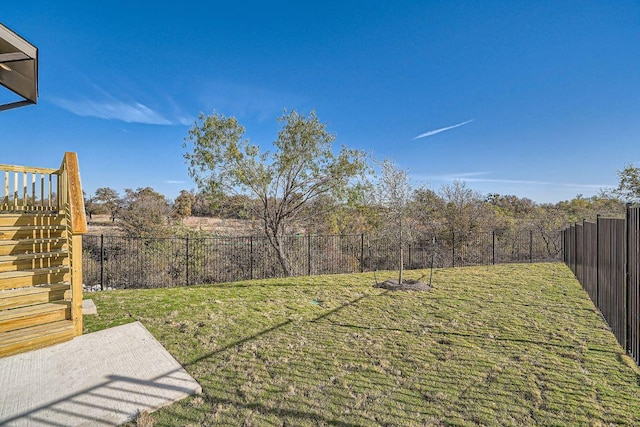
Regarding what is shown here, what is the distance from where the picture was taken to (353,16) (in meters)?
8.39

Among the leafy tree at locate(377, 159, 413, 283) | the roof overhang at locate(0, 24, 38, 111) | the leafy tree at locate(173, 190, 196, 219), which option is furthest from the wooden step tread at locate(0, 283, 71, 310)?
the leafy tree at locate(173, 190, 196, 219)

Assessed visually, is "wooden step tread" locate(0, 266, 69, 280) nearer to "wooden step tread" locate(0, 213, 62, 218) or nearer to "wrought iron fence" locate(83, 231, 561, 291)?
"wooden step tread" locate(0, 213, 62, 218)

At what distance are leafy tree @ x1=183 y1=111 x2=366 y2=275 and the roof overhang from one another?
4.84m

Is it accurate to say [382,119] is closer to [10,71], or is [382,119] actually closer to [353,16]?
[353,16]

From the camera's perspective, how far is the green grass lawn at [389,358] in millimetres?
2285

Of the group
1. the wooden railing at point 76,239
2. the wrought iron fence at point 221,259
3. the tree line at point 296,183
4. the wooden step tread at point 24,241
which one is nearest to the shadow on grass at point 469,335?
the tree line at point 296,183

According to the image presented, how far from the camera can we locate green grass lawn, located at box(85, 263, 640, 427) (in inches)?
90.0

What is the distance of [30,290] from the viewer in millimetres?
3633

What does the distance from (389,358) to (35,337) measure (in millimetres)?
4443

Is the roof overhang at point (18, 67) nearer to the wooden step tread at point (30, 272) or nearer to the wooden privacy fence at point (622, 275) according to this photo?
the wooden step tread at point (30, 272)

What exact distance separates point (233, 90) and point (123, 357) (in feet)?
28.7

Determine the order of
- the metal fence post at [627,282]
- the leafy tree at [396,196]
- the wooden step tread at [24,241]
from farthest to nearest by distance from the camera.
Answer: the leafy tree at [396,196] → the wooden step tread at [24,241] → the metal fence post at [627,282]

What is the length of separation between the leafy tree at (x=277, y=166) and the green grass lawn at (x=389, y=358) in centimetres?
398

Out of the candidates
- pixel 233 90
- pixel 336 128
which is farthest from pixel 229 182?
pixel 336 128
